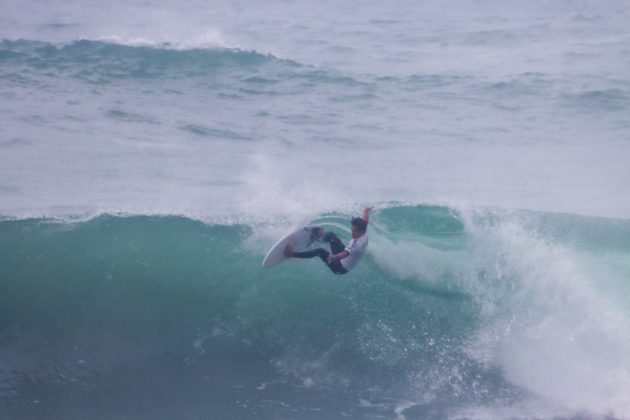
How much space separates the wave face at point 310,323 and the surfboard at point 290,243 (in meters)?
1.63

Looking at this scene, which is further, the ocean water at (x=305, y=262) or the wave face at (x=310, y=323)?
the ocean water at (x=305, y=262)

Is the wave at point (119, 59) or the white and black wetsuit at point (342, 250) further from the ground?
the wave at point (119, 59)

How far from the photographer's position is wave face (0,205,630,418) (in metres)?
7.74

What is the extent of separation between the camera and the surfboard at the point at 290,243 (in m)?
7.57

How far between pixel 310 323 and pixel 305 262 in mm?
1609

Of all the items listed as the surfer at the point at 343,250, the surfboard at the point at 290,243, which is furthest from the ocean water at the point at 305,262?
the surfer at the point at 343,250

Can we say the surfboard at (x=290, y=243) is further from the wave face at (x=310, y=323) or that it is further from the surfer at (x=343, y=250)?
the wave face at (x=310, y=323)

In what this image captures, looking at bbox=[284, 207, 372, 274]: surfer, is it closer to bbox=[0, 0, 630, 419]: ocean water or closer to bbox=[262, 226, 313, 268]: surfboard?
bbox=[262, 226, 313, 268]: surfboard

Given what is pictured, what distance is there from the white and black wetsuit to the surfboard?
9.8 inches

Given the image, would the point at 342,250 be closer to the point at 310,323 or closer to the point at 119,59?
the point at 310,323

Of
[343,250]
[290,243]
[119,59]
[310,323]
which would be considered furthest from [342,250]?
[119,59]

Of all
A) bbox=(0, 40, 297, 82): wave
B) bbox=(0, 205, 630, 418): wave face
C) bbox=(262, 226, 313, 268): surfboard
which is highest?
bbox=(0, 40, 297, 82): wave

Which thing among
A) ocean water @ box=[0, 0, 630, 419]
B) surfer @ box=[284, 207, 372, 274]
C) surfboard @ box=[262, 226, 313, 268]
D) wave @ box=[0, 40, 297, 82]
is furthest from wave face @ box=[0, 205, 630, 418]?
wave @ box=[0, 40, 297, 82]

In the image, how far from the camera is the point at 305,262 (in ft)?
34.0
